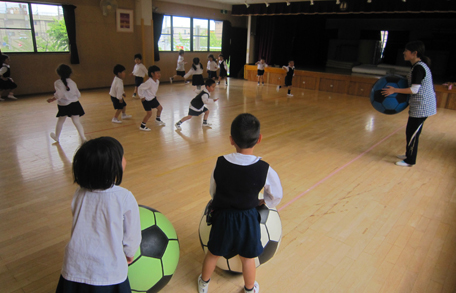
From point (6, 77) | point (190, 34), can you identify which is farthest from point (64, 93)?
point (190, 34)

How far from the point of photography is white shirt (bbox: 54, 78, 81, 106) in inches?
168

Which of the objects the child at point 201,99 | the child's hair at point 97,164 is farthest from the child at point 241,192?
the child at point 201,99

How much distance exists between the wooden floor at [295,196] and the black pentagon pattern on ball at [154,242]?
0.38 meters

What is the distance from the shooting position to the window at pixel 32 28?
25.7 ft

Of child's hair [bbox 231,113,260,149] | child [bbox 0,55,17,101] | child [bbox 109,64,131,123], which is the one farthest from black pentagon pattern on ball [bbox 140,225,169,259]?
child [bbox 0,55,17,101]

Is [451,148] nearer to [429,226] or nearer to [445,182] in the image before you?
[445,182]

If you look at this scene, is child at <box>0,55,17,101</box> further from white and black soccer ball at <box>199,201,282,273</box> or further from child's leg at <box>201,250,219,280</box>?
child's leg at <box>201,250,219,280</box>

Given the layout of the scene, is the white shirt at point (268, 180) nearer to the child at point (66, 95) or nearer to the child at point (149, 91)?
the child at point (66, 95)

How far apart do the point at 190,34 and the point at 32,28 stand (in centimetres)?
566

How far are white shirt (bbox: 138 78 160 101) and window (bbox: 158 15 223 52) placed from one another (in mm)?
6726

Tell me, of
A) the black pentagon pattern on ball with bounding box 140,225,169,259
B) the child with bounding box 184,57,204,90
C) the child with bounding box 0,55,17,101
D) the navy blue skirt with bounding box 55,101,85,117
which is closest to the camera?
the black pentagon pattern on ball with bounding box 140,225,169,259

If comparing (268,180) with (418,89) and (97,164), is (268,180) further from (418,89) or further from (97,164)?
(418,89)

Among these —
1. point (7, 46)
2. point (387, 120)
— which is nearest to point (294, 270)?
point (387, 120)

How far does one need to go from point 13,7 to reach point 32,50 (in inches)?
43.0
